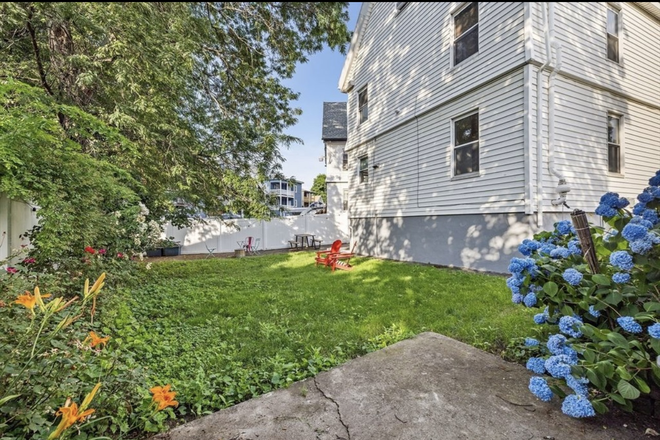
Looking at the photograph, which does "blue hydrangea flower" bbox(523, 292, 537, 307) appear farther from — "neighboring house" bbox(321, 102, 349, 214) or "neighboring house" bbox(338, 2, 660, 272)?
"neighboring house" bbox(321, 102, 349, 214)

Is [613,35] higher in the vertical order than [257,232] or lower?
higher

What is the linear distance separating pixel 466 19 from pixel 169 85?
684cm

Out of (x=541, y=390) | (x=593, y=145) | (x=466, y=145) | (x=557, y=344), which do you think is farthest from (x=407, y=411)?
(x=593, y=145)

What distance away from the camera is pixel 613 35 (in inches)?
273

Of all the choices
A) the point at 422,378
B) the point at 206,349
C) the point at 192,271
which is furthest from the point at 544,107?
the point at 192,271

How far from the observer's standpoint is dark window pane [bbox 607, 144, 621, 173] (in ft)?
22.0

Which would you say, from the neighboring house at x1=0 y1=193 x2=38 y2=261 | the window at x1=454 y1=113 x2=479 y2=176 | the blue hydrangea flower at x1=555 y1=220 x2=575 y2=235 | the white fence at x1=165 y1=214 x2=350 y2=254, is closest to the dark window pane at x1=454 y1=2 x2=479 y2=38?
the window at x1=454 y1=113 x2=479 y2=176

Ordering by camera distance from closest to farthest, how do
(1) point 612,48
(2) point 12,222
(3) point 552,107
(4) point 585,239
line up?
(4) point 585,239 < (2) point 12,222 < (3) point 552,107 < (1) point 612,48

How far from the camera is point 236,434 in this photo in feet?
6.13

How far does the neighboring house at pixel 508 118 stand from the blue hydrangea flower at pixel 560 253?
3.98m

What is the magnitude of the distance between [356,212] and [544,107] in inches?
270

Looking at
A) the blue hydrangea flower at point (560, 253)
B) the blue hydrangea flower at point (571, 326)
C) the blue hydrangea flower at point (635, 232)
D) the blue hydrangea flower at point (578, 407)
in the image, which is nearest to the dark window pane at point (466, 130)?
the blue hydrangea flower at point (560, 253)

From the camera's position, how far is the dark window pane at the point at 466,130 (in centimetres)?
679

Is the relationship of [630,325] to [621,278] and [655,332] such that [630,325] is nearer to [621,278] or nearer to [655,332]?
[655,332]
